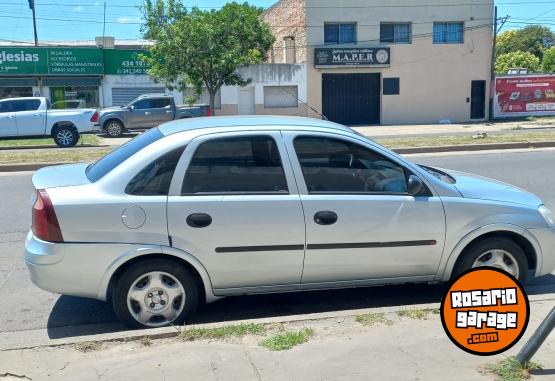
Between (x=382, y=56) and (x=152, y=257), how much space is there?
101 feet

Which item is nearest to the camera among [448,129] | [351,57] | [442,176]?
[442,176]

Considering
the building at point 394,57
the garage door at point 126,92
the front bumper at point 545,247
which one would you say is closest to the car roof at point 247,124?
the front bumper at point 545,247

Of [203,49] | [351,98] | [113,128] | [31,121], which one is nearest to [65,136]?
[31,121]

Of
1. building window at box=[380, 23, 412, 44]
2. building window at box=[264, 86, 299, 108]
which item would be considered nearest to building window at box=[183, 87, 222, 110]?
building window at box=[264, 86, 299, 108]

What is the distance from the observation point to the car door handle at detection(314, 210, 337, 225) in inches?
179

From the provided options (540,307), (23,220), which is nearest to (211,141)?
(540,307)

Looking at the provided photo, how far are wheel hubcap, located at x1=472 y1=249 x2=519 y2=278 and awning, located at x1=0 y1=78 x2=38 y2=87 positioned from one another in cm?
3179

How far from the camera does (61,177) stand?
16.2 feet

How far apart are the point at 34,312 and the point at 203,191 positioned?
1924 millimetres

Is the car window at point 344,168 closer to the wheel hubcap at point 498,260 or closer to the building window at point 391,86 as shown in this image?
the wheel hubcap at point 498,260

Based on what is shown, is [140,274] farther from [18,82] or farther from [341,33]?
→ [18,82]

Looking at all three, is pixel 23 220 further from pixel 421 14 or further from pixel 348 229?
pixel 421 14

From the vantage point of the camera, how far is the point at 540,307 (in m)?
4.65

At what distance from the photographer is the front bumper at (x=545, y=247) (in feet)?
16.2
